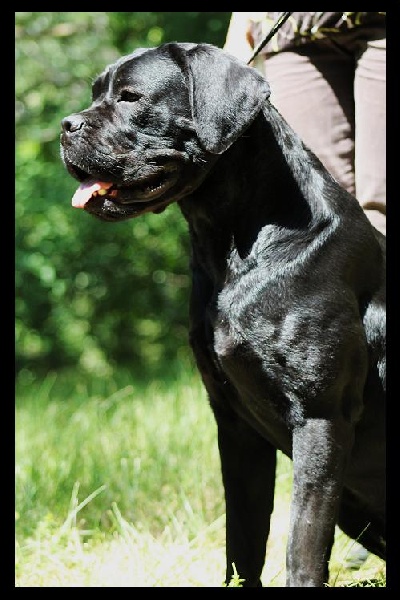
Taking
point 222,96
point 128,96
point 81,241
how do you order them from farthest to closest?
point 81,241, point 128,96, point 222,96

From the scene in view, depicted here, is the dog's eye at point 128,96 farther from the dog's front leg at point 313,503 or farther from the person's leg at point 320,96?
the dog's front leg at point 313,503

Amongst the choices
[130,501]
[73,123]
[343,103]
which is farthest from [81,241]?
[73,123]

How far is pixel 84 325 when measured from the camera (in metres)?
8.96

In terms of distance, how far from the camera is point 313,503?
265cm

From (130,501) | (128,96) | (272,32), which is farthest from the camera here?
(130,501)

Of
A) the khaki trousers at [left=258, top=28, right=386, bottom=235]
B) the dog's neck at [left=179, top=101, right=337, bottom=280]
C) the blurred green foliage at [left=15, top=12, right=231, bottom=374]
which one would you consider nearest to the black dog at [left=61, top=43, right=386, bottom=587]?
the dog's neck at [left=179, top=101, right=337, bottom=280]

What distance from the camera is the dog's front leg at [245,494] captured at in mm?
3078

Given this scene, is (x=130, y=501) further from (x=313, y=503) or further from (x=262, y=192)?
(x=262, y=192)

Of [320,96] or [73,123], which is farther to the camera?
[320,96]

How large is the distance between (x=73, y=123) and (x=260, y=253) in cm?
72

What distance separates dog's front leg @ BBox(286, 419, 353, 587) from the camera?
2.64 m

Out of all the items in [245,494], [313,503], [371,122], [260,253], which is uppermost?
[371,122]

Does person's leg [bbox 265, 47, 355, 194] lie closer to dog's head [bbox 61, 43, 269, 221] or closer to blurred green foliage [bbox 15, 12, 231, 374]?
dog's head [bbox 61, 43, 269, 221]
